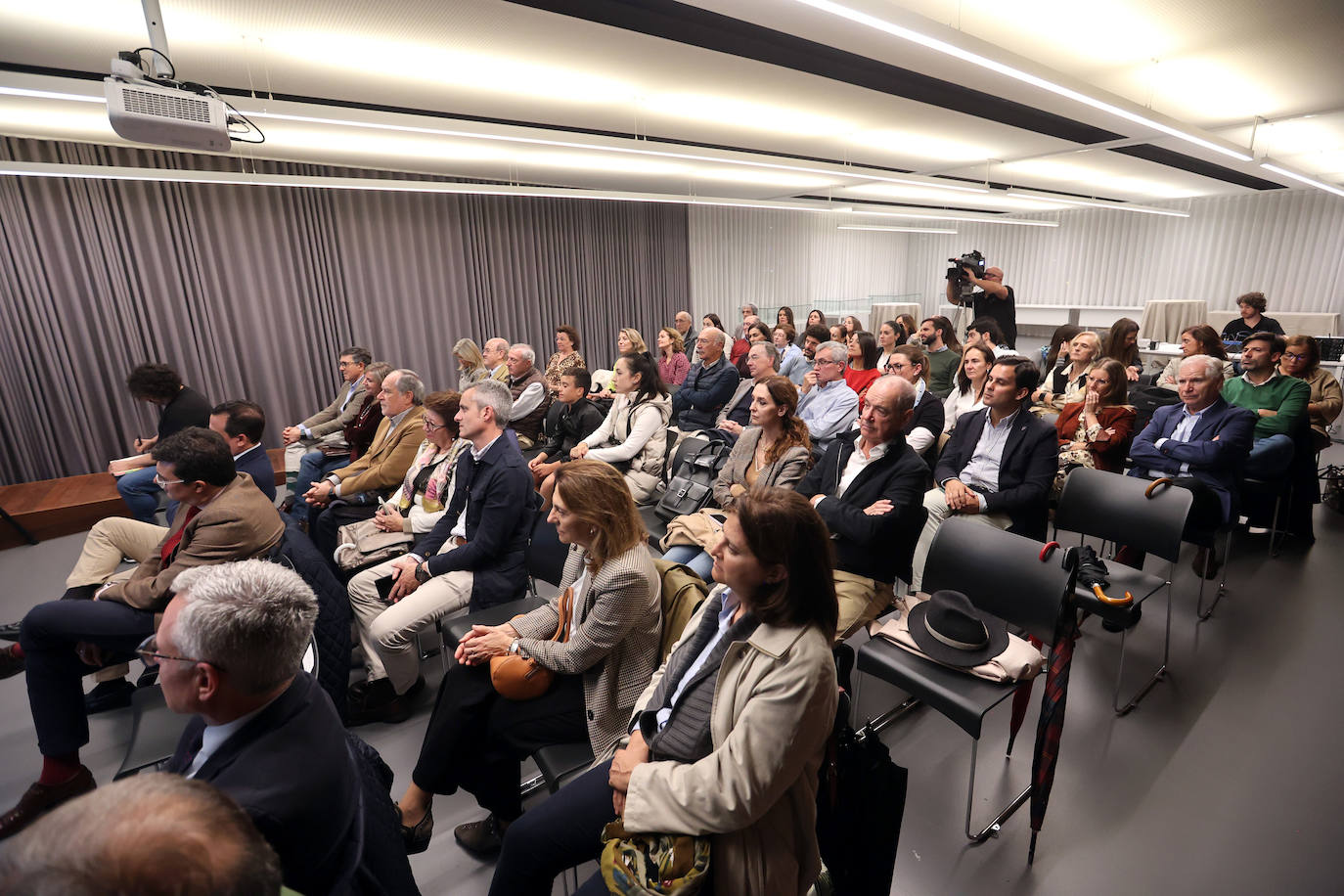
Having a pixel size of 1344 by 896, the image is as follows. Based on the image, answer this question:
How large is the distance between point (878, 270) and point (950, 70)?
10113 millimetres

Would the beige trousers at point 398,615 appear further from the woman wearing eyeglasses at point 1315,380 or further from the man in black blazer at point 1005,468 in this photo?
Result: the woman wearing eyeglasses at point 1315,380

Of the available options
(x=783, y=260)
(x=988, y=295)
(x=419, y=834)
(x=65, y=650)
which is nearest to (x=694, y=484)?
(x=419, y=834)

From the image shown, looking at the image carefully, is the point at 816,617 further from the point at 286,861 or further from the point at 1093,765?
the point at 1093,765

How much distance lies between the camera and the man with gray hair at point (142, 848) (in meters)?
0.56

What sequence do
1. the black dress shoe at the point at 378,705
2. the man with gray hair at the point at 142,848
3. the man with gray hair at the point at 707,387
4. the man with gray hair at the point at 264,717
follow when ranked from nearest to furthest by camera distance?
the man with gray hair at the point at 142,848, the man with gray hair at the point at 264,717, the black dress shoe at the point at 378,705, the man with gray hair at the point at 707,387

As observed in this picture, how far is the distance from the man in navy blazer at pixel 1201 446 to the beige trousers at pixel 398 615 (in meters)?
3.31

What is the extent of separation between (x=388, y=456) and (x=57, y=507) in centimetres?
317

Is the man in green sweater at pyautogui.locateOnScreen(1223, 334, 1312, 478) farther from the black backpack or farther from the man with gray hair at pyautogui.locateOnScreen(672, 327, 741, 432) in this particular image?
the black backpack

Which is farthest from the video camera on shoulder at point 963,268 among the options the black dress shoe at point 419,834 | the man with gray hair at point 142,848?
the man with gray hair at point 142,848

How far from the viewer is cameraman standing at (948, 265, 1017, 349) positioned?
5465 millimetres

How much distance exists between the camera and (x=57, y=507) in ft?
14.9

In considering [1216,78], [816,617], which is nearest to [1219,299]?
[1216,78]

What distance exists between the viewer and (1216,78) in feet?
14.2

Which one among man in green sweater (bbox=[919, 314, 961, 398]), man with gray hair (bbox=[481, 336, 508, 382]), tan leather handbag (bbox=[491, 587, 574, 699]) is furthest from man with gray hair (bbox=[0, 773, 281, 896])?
man in green sweater (bbox=[919, 314, 961, 398])
